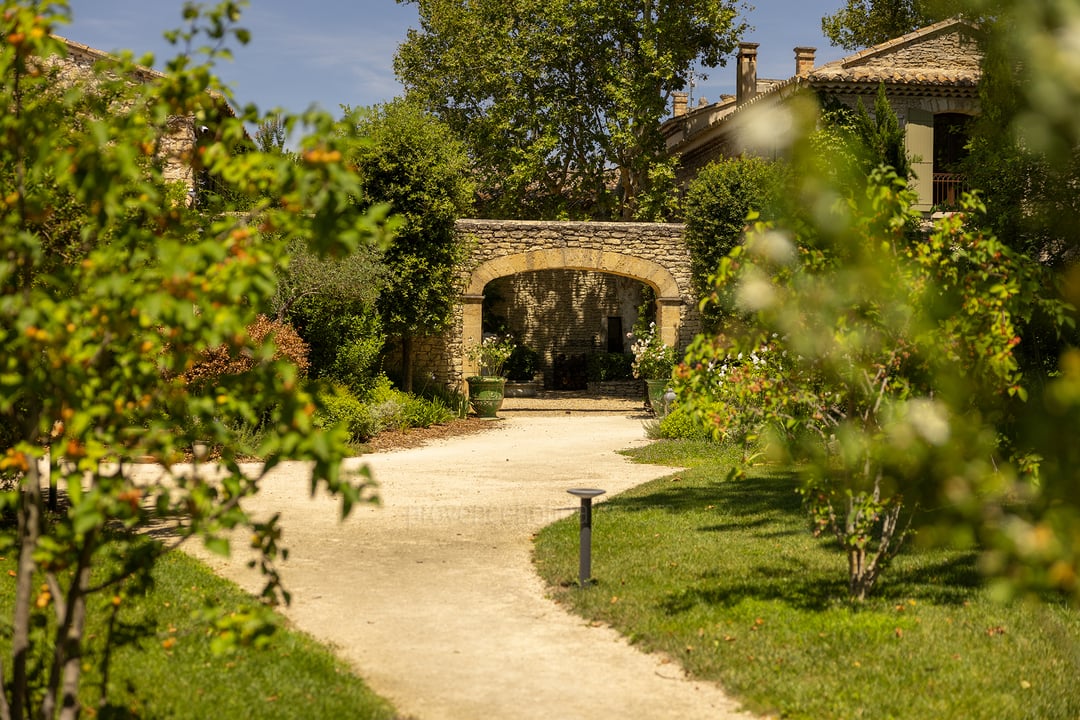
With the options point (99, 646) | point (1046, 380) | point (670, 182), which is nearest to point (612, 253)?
point (670, 182)

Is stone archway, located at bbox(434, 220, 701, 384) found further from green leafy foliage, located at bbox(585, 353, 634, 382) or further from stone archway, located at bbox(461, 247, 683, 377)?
green leafy foliage, located at bbox(585, 353, 634, 382)

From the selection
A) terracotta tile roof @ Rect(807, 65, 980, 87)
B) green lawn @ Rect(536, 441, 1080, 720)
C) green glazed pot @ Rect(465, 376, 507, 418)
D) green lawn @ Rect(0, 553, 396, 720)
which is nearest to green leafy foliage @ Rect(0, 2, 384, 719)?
green lawn @ Rect(0, 553, 396, 720)

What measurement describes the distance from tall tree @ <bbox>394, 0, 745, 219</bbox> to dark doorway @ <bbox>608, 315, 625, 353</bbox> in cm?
388

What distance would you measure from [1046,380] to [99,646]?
667 centimetres

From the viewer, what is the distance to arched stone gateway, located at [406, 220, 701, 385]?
836 inches

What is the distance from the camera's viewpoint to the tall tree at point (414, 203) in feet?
63.2

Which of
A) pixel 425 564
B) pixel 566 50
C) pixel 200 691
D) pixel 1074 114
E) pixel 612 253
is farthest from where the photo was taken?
pixel 566 50

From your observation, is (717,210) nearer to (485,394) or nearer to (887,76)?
(887,76)

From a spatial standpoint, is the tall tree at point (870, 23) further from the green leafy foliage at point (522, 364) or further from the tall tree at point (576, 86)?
the green leafy foliage at point (522, 364)

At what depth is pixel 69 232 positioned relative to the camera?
6859 mm

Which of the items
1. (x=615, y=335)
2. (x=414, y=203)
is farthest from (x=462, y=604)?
(x=615, y=335)

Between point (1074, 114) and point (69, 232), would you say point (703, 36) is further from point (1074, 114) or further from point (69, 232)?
point (1074, 114)

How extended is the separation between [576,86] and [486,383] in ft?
34.9

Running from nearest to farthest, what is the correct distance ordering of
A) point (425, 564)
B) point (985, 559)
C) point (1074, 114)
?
point (1074, 114), point (985, 559), point (425, 564)
